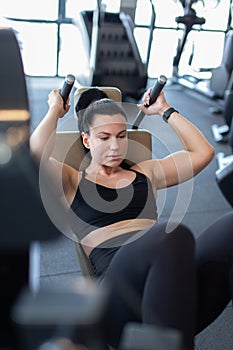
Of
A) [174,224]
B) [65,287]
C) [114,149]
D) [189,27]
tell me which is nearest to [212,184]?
[114,149]

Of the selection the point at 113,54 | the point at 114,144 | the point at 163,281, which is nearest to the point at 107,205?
the point at 114,144

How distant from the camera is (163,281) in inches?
50.8

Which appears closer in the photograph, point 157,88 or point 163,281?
point 163,281

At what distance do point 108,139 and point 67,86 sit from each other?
27 cm

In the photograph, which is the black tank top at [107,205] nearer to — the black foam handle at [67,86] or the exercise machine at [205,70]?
the black foam handle at [67,86]

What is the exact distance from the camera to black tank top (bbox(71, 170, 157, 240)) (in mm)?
1785

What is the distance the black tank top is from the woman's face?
0.39ft

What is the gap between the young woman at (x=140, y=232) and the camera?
1298 mm

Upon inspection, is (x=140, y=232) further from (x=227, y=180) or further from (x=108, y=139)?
(x=227, y=180)

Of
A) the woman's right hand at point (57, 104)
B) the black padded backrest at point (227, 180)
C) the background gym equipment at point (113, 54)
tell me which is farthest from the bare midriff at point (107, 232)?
the background gym equipment at point (113, 54)

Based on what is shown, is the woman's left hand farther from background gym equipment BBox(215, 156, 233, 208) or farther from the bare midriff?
background gym equipment BBox(215, 156, 233, 208)

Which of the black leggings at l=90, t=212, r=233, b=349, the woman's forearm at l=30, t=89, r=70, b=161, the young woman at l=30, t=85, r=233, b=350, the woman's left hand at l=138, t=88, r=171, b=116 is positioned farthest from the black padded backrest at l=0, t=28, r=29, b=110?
the woman's left hand at l=138, t=88, r=171, b=116

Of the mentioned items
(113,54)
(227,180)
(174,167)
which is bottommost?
(227,180)

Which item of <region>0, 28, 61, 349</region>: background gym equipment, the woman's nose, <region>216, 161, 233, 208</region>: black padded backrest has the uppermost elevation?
<region>0, 28, 61, 349</region>: background gym equipment
